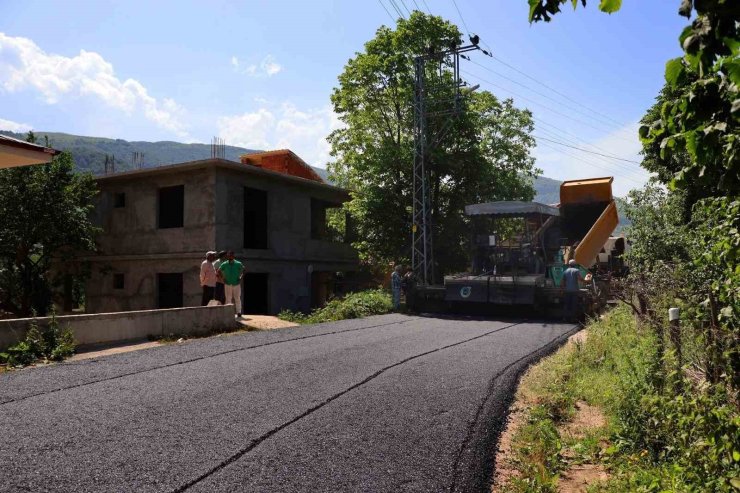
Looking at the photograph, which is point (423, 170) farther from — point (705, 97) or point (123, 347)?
point (705, 97)

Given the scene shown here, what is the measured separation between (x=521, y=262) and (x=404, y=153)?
8976mm

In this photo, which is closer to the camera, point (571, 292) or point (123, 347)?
point (123, 347)

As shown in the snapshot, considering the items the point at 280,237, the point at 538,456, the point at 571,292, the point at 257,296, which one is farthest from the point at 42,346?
the point at 257,296

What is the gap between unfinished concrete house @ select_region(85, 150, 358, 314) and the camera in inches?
819

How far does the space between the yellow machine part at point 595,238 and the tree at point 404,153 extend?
15.7ft

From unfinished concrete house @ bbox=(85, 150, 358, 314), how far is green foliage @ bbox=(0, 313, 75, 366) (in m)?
10.5

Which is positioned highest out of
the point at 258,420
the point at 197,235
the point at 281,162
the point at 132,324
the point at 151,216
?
the point at 281,162

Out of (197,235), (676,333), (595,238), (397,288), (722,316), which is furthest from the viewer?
(197,235)

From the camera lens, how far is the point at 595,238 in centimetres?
1947

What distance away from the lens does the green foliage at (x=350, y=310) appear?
663 inches

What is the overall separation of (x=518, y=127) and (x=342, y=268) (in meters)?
13.4

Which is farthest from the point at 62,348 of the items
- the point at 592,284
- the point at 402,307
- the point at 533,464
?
the point at 592,284

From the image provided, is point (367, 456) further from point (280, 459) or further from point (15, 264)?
point (15, 264)

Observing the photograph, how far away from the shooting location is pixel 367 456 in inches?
189
